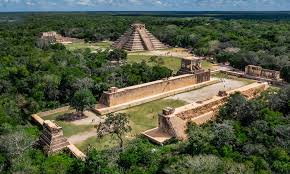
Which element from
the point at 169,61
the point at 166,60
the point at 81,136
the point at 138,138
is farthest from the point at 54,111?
the point at 166,60

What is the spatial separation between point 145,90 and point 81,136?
27.8 feet

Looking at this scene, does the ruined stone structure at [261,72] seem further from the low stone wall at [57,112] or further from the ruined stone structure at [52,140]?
the ruined stone structure at [52,140]

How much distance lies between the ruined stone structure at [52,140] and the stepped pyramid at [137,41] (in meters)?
35.5

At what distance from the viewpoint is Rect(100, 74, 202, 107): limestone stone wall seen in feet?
82.8

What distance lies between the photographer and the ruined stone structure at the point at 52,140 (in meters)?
17.8

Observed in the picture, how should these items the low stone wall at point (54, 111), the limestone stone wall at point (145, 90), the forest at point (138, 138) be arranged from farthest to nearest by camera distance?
the limestone stone wall at point (145, 90), the low stone wall at point (54, 111), the forest at point (138, 138)

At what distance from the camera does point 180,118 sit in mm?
20625

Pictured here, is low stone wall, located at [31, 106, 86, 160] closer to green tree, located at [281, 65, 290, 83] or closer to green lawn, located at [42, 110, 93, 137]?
green lawn, located at [42, 110, 93, 137]

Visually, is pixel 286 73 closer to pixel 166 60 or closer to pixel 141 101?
pixel 141 101

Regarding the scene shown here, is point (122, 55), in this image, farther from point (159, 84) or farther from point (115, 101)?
point (115, 101)

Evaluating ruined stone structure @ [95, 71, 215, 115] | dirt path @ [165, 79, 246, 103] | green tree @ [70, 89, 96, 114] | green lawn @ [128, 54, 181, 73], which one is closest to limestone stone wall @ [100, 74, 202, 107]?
ruined stone structure @ [95, 71, 215, 115]

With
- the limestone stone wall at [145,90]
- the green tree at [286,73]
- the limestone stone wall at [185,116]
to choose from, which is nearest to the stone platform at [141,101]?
the limestone stone wall at [145,90]

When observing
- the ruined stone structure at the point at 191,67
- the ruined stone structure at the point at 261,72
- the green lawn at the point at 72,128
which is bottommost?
the green lawn at the point at 72,128

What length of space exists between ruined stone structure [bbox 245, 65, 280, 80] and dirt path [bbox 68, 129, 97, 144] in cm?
2090
